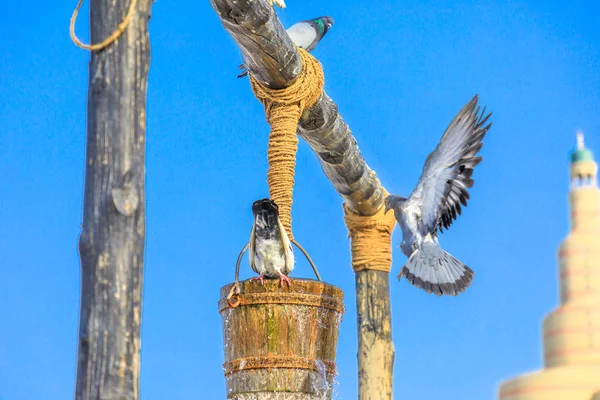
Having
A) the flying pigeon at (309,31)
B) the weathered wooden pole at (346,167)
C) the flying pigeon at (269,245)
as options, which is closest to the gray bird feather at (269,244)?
the flying pigeon at (269,245)

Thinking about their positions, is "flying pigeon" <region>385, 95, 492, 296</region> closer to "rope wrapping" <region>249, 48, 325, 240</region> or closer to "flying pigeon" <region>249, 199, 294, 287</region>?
"rope wrapping" <region>249, 48, 325, 240</region>

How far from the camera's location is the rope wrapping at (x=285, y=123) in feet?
14.9

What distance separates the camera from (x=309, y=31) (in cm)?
675

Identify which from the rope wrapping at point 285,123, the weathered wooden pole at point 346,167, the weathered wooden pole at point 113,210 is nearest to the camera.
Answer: the weathered wooden pole at point 113,210

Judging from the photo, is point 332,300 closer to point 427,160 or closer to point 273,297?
point 273,297

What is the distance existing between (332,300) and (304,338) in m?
0.25

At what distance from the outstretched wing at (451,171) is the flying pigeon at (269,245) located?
93cm

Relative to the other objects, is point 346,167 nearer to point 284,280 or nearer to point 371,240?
point 371,240

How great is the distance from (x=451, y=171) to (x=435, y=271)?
0.52 meters

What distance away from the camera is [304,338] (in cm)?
420

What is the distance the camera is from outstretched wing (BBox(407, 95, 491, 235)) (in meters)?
4.84

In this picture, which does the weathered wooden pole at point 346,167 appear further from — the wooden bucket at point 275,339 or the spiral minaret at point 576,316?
the spiral minaret at point 576,316

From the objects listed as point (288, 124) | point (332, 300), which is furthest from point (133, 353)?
point (288, 124)

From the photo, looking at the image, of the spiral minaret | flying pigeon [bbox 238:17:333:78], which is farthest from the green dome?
flying pigeon [bbox 238:17:333:78]
